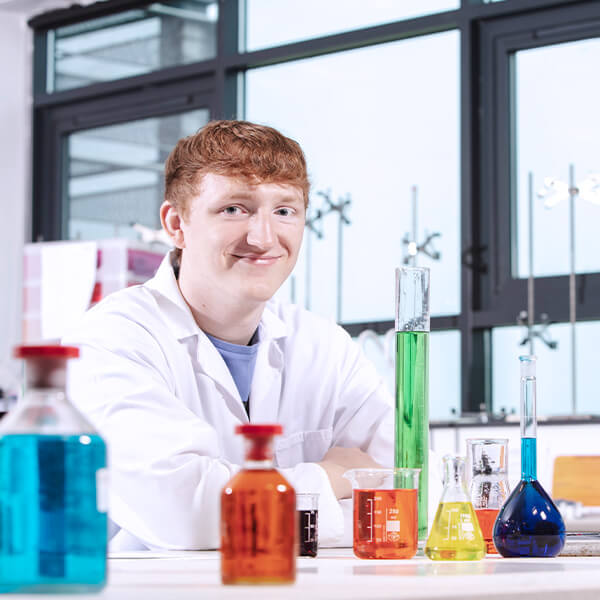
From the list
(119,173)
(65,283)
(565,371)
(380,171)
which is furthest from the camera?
(119,173)

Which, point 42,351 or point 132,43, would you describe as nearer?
point 42,351

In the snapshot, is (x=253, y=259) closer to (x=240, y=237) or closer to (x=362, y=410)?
(x=240, y=237)

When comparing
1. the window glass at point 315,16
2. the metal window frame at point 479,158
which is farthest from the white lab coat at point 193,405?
the window glass at point 315,16

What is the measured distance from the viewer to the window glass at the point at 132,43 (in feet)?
17.4

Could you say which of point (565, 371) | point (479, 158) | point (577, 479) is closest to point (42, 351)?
point (577, 479)

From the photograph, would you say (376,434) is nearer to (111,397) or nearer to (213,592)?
(111,397)

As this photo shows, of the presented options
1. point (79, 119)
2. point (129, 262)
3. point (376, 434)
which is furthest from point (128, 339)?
point (79, 119)

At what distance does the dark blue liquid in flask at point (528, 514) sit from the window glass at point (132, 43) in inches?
167

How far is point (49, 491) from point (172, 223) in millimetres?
1428

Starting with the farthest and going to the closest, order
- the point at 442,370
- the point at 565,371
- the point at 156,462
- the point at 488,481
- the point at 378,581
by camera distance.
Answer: the point at 442,370 → the point at 565,371 → the point at 156,462 → the point at 488,481 → the point at 378,581

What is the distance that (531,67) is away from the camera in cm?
439

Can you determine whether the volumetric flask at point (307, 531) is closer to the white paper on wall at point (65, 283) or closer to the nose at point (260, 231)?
the nose at point (260, 231)

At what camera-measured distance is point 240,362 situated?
204cm

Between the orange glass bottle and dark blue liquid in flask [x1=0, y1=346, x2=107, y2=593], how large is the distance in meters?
0.08
